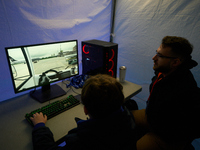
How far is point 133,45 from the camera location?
6.05 ft

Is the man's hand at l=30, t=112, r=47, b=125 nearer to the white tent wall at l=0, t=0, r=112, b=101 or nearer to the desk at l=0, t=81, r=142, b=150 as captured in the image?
the desk at l=0, t=81, r=142, b=150

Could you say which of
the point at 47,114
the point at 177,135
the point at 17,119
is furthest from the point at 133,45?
the point at 17,119

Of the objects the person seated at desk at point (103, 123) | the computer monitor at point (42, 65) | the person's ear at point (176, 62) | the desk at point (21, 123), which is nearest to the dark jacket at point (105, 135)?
the person seated at desk at point (103, 123)

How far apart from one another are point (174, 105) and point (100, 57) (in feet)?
2.44

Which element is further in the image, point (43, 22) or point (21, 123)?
point (43, 22)

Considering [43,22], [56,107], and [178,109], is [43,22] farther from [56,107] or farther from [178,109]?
[178,109]

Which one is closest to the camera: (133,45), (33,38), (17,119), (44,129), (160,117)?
(44,129)

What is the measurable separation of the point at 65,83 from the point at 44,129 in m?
0.70

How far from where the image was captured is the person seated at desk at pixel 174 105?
0.92 m

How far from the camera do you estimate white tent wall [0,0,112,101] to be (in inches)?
42.4

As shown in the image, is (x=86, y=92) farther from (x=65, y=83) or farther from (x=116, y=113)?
(x=65, y=83)

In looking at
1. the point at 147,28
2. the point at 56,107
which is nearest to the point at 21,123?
the point at 56,107

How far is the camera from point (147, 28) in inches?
65.1

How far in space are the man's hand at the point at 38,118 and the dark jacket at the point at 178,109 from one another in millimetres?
824
